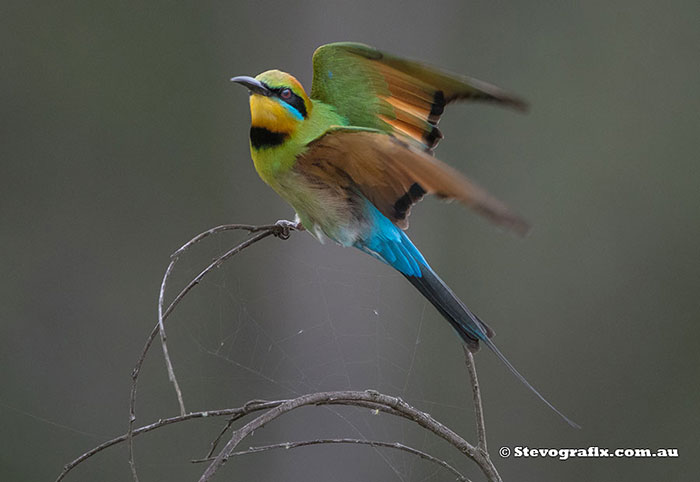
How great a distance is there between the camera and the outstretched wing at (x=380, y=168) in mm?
1363

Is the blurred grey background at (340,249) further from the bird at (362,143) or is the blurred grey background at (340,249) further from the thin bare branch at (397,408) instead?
the thin bare branch at (397,408)

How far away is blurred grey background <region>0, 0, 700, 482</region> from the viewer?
4.00 m

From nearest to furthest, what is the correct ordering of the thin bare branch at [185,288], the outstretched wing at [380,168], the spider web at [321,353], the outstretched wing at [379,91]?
the thin bare branch at [185,288]
the outstretched wing at [380,168]
the outstretched wing at [379,91]
the spider web at [321,353]

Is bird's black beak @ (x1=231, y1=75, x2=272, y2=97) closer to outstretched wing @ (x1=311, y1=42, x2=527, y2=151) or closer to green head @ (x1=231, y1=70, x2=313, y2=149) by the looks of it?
green head @ (x1=231, y1=70, x2=313, y2=149)

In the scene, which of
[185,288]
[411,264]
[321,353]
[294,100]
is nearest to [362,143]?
[294,100]

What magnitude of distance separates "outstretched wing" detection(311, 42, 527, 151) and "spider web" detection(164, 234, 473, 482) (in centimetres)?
128

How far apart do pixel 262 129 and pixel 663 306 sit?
3545 millimetres

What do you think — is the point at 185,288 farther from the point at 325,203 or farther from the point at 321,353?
the point at 321,353

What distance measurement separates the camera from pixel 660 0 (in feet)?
18.4

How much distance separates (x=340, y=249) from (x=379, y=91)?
5.76 ft

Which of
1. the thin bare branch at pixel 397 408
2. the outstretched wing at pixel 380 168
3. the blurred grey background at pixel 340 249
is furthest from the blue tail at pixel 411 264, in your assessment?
the blurred grey background at pixel 340 249

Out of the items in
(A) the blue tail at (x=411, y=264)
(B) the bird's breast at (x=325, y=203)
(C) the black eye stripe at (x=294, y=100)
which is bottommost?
(A) the blue tail at (x=411, y=264)

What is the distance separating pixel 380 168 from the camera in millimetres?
1565

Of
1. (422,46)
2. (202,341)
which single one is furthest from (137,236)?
(422,46)
